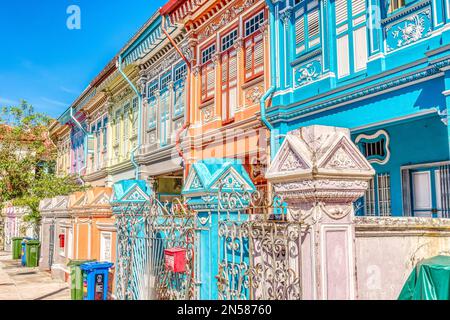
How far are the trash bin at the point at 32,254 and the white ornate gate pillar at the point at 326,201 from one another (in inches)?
610

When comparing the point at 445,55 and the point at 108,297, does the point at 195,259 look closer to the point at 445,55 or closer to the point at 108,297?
the point at 108,297

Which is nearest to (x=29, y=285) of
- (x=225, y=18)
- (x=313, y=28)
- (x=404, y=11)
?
(x=225, y=18)

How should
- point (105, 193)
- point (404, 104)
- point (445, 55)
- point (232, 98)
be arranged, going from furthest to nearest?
point (232, 98), point (105, 193), point (404, 104), point (445, 55)

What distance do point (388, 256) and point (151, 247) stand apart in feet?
12.8

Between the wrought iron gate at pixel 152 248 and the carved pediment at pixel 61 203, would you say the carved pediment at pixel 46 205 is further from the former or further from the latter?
the wrought iron gate at pixel 152 248

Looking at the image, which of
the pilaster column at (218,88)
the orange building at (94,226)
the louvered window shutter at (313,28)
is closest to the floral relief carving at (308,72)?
the louvered window shutter at (313,28)

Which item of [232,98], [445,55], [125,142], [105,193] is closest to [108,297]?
[105,193]

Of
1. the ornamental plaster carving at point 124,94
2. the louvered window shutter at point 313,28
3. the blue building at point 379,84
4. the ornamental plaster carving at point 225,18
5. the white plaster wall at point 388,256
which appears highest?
the ornamental plaster carving at point 225,18

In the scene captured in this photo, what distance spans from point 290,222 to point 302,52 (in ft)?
23.2

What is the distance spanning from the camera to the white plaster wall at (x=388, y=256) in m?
4.14

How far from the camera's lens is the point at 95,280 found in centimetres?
923

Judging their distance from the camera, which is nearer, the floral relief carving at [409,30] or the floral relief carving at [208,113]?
the floral relief carving at [409,30]

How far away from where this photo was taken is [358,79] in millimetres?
8859
